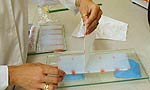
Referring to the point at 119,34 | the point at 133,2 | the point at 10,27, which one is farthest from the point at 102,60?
the point at 133,2

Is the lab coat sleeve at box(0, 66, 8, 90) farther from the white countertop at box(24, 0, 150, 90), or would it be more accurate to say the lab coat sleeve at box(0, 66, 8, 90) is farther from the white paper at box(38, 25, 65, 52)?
the white paper at box(38, 25, 65, 52)

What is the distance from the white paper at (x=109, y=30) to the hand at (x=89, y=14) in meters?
0.15

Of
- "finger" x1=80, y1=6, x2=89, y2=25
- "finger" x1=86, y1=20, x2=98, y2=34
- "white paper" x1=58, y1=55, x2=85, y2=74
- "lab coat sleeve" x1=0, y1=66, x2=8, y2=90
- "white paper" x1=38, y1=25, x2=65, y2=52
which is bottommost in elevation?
"white paper" x1=58, y1=55, x2=85, y2=74

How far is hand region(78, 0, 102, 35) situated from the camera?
880 mm

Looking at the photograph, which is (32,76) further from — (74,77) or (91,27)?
(91,27)

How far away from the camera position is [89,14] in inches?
36.5

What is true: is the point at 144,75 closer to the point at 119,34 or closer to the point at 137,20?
the point at 119,34

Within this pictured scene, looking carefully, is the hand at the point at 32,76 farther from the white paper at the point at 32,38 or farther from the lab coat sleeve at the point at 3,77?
the white paper at the point at 32,38

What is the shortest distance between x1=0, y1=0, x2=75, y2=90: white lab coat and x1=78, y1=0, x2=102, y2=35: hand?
0.23 meters

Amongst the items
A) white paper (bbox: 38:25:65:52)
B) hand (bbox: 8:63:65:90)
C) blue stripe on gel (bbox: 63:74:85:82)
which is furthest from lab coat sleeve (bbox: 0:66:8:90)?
white paper (bbox: 38:25:65:52)

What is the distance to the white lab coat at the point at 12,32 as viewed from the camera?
0.73 metres

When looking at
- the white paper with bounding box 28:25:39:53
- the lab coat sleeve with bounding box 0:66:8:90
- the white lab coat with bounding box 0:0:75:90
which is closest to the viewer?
the lab coat sleeve with bounding box 0:66:8:90

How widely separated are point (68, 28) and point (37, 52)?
0.74 ft

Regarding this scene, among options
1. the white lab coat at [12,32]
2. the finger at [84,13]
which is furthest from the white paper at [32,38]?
the finger at [84,13]
